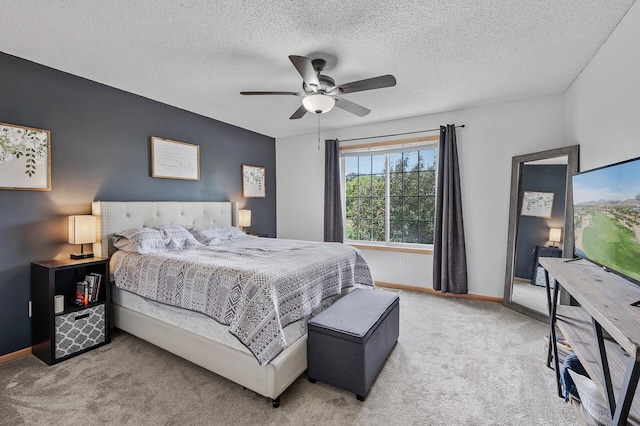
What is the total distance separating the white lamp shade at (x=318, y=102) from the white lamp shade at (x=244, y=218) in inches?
100

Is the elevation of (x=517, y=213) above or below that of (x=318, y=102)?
below

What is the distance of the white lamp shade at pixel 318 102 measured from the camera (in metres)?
2.60

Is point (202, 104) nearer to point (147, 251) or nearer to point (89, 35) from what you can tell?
point (89, 35)

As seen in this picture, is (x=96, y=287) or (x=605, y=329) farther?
(x=96, y=287)

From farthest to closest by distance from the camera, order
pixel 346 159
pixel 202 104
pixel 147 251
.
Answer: pixel 346 159
pixel 202 104
pixel 147 251

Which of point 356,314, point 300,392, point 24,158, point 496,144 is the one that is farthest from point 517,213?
point 24,158

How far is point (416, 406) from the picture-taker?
→ 190cm

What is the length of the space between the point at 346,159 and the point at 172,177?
2.76 m

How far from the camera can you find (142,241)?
287 cm

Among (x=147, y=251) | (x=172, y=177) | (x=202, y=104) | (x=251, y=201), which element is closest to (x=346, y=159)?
(x=251, y=201)

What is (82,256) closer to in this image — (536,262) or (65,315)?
(65,315)

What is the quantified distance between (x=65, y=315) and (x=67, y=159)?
1502 mm

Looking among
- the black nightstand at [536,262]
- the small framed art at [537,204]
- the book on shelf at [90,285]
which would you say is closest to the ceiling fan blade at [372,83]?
the small framed art at [537,204]

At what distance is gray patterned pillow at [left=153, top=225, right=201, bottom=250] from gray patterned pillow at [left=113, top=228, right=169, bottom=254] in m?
0.05
